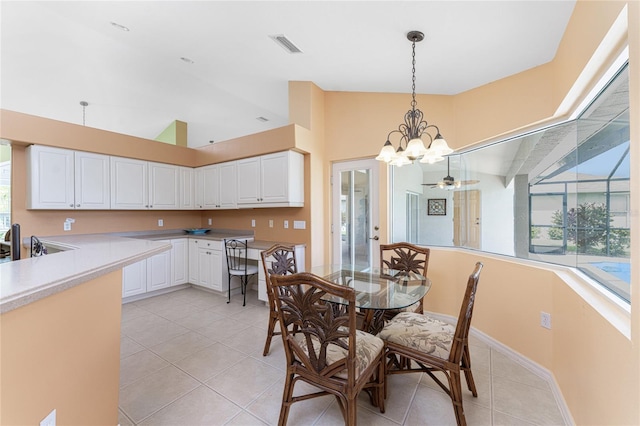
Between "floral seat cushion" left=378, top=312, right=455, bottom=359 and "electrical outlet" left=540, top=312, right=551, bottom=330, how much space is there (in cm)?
92

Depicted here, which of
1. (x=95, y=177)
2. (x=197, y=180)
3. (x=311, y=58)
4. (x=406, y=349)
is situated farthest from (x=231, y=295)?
(x=311, y=58)

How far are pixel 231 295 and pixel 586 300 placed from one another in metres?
3.91

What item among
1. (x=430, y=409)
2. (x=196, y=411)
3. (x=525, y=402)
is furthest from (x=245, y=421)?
(x=525, y=402)

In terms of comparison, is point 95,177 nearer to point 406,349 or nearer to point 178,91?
point 178,91

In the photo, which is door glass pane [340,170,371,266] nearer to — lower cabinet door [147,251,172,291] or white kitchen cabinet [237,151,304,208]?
white kitchen cabinet [237,151,304,208]

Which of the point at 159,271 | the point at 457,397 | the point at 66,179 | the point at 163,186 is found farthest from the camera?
the point at 163,186

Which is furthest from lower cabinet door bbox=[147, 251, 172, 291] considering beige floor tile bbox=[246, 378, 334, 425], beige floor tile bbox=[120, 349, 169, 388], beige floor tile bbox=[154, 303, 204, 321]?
beige floor tile bbox=[246, 378, 334, 425]

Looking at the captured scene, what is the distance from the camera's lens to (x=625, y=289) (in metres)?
1.31

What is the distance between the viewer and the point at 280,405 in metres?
1.75

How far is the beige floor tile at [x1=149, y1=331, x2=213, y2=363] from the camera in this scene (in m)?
2.37

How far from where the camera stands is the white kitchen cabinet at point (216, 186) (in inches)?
167

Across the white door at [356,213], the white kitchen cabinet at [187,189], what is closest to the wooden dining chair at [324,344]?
the white door at [356,213]

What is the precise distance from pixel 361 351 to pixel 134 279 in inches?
142

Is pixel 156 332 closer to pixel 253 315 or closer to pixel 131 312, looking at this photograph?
pixel 131 312
